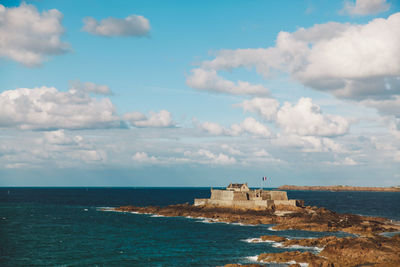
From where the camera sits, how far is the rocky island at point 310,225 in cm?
5334

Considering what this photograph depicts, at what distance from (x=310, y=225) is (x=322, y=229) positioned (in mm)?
3564

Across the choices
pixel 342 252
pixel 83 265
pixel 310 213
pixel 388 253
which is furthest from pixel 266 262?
pixel 310 213

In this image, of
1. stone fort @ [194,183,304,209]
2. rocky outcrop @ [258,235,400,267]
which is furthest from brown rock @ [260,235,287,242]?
stone fort @ [194,183,304,209]

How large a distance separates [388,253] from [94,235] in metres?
53.9

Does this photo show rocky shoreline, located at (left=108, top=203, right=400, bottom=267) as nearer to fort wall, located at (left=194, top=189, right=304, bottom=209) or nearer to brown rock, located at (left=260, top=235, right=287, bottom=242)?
brown rock, located at (left=260, top=235, right=287, bottom=242)

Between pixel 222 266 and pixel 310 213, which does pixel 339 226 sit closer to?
pixel 310 213

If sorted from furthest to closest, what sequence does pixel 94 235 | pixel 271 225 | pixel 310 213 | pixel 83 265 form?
pixel 310 213 → pixel 271 225 → pixel 94 235 → pixel 83 265

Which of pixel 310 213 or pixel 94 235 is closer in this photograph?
pixel 94 235

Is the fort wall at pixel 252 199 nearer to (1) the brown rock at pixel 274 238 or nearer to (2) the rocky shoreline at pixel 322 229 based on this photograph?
(2) the rocky shoreline at pixel 322 229

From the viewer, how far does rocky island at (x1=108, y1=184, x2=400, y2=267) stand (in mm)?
53344

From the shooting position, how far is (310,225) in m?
87.5

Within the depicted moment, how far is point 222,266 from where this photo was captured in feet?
169

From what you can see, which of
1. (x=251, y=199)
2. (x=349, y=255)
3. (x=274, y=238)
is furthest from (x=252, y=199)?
(x=349, y=255)

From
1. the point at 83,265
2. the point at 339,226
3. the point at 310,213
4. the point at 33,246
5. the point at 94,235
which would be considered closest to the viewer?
the point at 83,265
